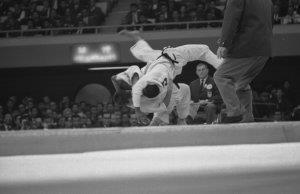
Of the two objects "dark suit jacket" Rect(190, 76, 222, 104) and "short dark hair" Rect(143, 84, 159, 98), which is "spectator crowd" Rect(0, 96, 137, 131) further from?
"short dark hair" Rect(143, 84, 159, 98)

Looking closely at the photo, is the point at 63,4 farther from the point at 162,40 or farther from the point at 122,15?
the point at 162,40

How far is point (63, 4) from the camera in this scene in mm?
12156

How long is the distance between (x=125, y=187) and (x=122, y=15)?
10196 mm

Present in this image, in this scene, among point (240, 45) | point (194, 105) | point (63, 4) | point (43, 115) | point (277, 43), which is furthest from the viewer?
point (63, 4)

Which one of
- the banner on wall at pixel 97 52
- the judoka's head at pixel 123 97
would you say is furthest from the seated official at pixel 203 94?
the banner on wall at pixel 97 52

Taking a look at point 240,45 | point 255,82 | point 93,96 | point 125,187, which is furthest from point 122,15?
point 125,187

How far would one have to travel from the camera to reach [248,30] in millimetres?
4043

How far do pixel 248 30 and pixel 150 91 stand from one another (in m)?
1.11

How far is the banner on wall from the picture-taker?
11.2 metres

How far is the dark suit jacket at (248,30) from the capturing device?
3.94 m

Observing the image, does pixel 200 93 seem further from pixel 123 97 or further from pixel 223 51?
pixel 223 51

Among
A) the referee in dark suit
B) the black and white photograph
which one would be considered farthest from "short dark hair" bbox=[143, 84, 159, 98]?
the referee in dark suit

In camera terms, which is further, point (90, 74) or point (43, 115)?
point (90, 74)

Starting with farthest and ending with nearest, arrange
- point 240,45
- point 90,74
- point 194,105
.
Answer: point 90,74
point 194,105
point 240,45
